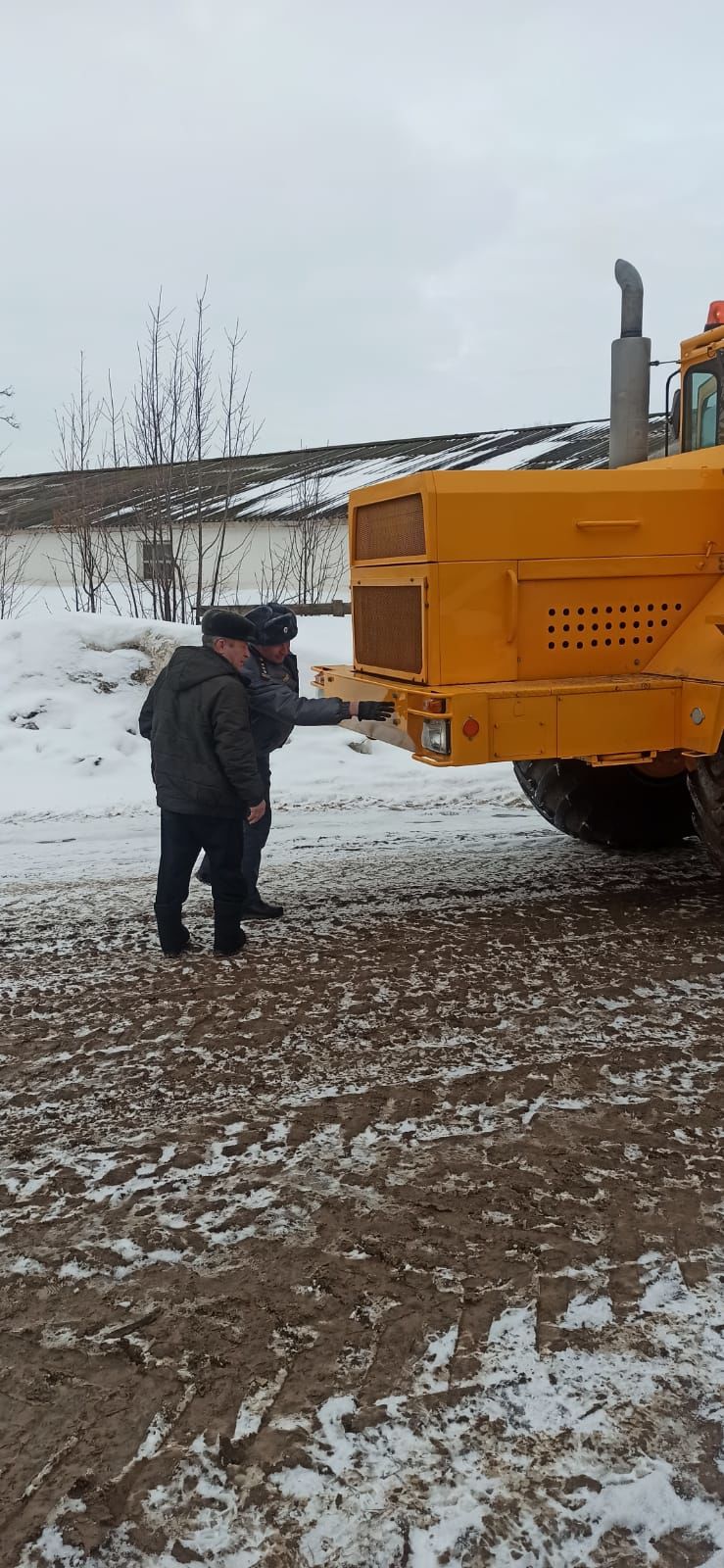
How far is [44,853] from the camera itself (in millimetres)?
6531

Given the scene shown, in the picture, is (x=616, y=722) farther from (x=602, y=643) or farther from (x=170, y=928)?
(x=170, y=928)

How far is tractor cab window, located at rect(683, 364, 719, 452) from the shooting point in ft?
18.3

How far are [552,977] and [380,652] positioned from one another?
1.79m

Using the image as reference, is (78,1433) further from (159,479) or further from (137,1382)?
(159,479)

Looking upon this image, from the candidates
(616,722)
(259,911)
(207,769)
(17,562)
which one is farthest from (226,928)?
(17,562)

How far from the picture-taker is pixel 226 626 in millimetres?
4570

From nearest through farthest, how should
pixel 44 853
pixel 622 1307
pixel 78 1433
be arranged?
pixel 78 1433 → pixel 622 1307 → pixel 44 853

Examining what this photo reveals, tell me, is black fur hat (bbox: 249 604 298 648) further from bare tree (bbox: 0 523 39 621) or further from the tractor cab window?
bare tree (bbox: 0 523 39 621)

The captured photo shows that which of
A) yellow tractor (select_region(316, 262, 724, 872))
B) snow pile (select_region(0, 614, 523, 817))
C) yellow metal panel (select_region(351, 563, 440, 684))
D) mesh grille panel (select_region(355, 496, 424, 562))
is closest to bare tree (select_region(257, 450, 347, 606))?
snow pile (select_region(0, 614, 523, 817))

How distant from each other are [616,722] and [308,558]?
12967 mm

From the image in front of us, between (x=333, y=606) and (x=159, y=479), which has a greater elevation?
(x=159, y=479)

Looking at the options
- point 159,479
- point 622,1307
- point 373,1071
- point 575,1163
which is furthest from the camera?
point 159,479

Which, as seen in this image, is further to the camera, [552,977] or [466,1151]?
[552,977]

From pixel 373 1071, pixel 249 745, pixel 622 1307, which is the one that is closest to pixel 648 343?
pixel 249 745
